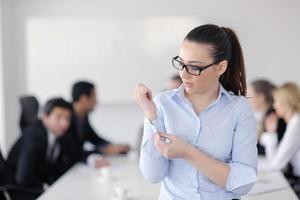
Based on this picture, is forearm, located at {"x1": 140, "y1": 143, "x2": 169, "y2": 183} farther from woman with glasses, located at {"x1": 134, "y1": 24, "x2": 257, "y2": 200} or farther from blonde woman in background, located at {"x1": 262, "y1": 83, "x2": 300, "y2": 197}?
blonde woman in background, located at {"x1": 262, "y1": 83, "x2": 300, "y2": 197}

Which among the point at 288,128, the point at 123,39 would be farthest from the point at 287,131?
the point at 123,39

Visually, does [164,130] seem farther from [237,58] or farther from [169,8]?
[169,8]

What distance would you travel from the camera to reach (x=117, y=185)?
108 inches

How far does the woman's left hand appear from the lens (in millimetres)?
1400

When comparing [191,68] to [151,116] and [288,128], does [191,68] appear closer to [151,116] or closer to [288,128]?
[151,116]

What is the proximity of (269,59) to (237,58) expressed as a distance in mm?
3984

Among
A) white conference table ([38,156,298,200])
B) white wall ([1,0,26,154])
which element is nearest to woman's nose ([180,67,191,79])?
white conference table ([38,156,298,200])

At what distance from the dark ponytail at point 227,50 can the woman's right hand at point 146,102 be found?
0.21 m

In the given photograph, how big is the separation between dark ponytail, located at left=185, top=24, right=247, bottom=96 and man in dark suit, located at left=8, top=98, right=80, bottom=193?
180 cm

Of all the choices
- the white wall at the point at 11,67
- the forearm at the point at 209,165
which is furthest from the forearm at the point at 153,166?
the white wall at the point at 11,67

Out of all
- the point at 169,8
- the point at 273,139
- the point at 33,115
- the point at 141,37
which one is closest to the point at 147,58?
the point at 141,37

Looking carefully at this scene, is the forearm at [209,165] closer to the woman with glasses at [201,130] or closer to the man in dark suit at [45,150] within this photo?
the woman with glasses at [201,130]

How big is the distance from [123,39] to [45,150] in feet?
8.32

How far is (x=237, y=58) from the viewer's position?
1604 millimetres
